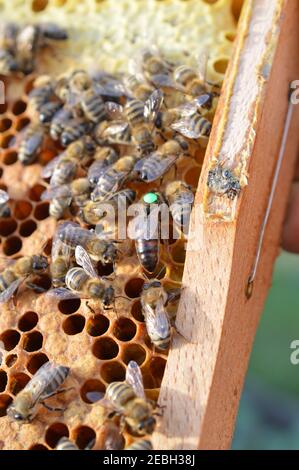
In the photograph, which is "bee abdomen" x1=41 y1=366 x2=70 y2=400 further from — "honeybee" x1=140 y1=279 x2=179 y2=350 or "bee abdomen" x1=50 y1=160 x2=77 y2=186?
"bee abdomen" x1=50 y1=160 x2=77 y2=186

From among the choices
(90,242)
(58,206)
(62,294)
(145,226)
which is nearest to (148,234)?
(145,226)

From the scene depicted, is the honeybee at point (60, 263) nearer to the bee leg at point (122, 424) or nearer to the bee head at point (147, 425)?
the bee leg at point (122, 424)

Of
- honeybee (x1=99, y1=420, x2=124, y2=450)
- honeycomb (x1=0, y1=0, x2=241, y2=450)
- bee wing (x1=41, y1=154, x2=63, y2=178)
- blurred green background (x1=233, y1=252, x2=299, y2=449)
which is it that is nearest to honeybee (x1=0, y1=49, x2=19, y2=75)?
honeycomb (x1=0, y1=0, x2=241, y2=450)

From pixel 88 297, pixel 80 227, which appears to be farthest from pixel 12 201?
pixel 88 297

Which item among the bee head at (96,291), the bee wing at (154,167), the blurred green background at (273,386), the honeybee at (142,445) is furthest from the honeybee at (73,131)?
the blurred green background at (273,386)

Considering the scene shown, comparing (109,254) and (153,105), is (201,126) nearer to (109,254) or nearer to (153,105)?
(153,105)

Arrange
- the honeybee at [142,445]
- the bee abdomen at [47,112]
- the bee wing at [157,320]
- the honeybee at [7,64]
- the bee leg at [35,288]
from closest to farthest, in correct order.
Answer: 1. the honeybee at [142,445]
2. the bee wing at [157,320]
3. the bee leg at [35,288]
4. the bee abdomen at [47,112]
5. the honeybee at [7,64]
